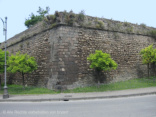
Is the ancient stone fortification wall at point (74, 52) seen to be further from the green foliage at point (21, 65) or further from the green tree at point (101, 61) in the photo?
the green tree at point (101, 61)

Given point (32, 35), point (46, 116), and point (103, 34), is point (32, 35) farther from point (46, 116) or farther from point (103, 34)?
point (46, 116)

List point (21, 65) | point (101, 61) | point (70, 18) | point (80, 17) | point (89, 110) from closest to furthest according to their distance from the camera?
point (89, 110) < point (101, 61) < point (21, 65) < point (70, 18) < point (80, 17)

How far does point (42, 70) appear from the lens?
13609mm

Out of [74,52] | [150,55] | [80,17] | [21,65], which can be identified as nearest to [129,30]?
[150,55]

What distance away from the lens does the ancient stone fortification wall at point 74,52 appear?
40.5 feet

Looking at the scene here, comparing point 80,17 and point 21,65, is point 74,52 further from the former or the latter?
point 21,65

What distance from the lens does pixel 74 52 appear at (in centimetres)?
1276

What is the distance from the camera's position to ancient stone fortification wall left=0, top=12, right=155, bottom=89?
12.3 meters

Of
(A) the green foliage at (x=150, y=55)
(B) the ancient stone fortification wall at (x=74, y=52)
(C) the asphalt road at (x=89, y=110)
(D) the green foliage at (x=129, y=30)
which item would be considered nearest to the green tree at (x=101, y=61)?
(B) the ancient stone fortification wall at (x=74, y=52)

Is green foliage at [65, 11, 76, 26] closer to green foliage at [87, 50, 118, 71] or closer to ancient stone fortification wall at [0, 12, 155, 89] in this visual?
ancient stone fortification wall at [0, 12, 155, 89]

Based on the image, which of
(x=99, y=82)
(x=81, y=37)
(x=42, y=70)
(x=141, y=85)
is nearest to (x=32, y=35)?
(x=42, y=70)

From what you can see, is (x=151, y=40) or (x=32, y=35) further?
(x=151, y=40)

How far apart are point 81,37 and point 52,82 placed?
13.0 ft

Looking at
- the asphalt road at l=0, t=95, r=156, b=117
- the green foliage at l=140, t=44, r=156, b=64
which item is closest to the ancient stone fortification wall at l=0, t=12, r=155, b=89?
the green foliage at l=140, t=44, r=156, b=64
